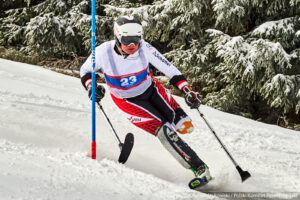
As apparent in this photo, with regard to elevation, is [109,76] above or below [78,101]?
above

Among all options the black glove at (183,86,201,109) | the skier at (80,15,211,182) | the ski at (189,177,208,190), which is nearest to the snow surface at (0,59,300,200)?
the ski at (189,177,208,190)

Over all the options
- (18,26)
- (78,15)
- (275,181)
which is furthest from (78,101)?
(18,26)

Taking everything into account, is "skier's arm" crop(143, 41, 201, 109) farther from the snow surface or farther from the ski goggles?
the snow surface

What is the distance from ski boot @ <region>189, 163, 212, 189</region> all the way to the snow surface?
14 cm

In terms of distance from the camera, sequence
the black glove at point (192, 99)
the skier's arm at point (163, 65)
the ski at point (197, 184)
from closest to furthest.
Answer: the ski at point (197, 184)
the black glove at point (192, 99)
the skier's arm at point (163, 65)

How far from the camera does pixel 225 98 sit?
8672 millimetres

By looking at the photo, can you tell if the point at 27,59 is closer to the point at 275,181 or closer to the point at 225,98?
the point at 225,98

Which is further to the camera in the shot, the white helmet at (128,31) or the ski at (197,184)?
the white helmet at (128,31)

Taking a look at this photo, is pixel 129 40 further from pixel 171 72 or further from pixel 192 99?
pixel 192 99

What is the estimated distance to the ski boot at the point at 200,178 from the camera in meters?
3.37

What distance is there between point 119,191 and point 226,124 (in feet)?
11.2

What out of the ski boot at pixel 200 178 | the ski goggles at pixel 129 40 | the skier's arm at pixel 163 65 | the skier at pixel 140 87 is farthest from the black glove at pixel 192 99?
the ski goggles at pixel 129 40

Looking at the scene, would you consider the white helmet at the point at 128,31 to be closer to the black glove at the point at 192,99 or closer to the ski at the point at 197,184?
the black glove at the point at 192,99

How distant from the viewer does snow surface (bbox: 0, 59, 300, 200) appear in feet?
9.06
